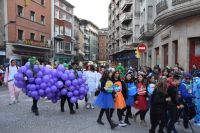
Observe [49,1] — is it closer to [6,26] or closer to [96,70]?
[6,26]

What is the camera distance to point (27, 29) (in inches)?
1751

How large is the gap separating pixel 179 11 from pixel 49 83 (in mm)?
9506

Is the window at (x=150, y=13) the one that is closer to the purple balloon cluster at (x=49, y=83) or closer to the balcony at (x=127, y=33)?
the balcony at (x=127, y=33)

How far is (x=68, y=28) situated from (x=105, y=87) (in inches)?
2335

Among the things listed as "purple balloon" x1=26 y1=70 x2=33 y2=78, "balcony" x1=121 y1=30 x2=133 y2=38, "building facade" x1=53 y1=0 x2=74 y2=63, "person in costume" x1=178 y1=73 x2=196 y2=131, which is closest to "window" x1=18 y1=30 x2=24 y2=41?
"building facade" x1=53 y1=0 x2=74 y2=63

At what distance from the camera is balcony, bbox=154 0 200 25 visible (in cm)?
1598

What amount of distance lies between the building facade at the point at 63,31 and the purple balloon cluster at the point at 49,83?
150 ft

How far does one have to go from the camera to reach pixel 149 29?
31391 mm

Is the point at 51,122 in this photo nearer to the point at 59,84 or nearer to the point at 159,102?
the point at 59,84

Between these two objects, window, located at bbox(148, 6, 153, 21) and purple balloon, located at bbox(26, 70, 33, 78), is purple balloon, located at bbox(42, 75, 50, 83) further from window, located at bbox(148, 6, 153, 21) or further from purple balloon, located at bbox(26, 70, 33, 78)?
window, located at bbox(148, 6, 153, 21)

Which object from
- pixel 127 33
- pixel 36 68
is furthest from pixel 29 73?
pixel 127 33

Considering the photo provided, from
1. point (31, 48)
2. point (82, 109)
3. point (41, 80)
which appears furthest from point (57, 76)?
point (31, 48)

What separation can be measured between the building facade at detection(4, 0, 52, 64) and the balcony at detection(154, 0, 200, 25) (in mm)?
24585

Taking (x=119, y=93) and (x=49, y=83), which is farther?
(x=49, y=83)
